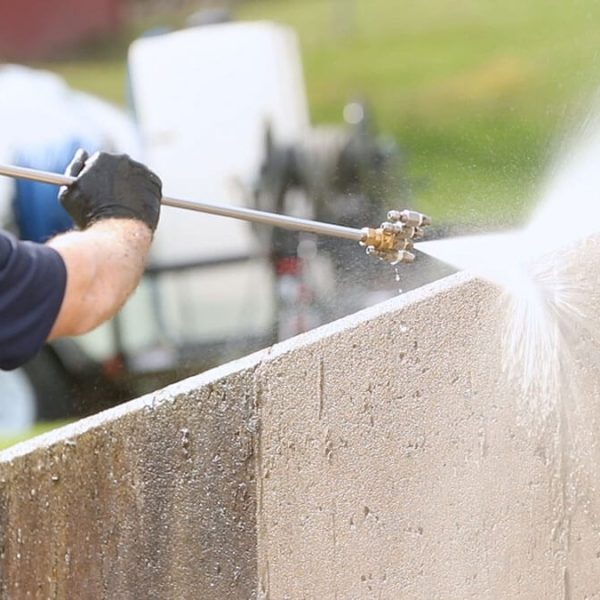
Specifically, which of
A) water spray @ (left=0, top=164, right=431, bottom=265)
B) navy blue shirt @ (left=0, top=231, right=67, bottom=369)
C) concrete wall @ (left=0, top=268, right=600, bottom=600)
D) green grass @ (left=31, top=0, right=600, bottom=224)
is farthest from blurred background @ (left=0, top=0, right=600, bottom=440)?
navy blue shirt @ (left=0, top=231, right=67, bottom=369)

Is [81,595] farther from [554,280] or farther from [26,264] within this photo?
[554,280]

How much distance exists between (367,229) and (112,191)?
1.92ft

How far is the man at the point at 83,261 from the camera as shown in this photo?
261 cm

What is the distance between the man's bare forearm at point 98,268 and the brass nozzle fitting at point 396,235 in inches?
20.1

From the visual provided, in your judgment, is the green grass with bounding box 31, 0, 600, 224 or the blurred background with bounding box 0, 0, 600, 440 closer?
the green grass with bounding box 31, 0, 600, 224

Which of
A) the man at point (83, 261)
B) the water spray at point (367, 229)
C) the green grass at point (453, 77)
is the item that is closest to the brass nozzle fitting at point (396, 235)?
the water spray at point (367, 229)

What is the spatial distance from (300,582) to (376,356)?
1.95ft

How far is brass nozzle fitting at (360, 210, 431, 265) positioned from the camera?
296 centimetres

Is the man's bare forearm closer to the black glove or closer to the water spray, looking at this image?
the black glove

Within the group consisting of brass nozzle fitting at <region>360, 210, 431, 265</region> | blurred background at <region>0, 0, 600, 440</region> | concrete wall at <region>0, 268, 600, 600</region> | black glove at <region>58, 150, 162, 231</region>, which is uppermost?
blurred background at <region>0, 0, 600, 440</region>

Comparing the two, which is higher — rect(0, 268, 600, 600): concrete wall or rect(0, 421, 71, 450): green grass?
rect(0, 421, 71, 450): green grass

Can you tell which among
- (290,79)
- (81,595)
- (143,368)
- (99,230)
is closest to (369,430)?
(99,230)

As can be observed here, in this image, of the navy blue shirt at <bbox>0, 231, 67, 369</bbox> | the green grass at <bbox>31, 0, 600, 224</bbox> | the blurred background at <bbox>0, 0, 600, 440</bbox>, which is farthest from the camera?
the blurred background at <bbox>0, 0, 600, 440</bbox>

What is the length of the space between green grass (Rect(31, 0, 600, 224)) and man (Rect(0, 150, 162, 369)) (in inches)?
33.1
